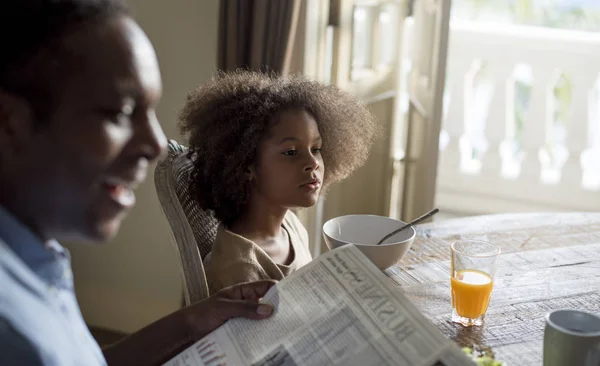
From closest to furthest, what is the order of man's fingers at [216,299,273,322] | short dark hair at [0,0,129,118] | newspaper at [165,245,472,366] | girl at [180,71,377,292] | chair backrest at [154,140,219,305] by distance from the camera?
1. short dark hair at [0,0,129,118]
2. newspaper at [165,245,472,366]
3. man's fingers at [216,299,273,322]
4. chair backrest at [154,140,219,305]
5. girl at [180,71,377,292]

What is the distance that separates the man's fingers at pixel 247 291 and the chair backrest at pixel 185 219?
0.16 meters

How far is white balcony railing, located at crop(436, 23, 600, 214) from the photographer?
11.8ft

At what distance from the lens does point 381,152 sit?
2.80 m

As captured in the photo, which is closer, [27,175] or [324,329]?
[27,175]

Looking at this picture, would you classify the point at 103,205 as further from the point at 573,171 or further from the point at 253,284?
the point at 573,171

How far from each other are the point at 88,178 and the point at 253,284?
20.6 inches

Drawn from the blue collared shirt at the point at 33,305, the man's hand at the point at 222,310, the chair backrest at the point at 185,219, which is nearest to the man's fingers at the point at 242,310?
the man's hand at the point at 222,310

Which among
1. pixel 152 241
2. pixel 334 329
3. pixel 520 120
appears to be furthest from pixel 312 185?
pixel 520 120

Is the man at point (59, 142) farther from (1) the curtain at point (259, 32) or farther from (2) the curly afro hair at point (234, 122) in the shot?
(1) the curtain at point (259, 32)

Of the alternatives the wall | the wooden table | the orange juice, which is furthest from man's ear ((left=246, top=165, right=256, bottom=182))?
the wall

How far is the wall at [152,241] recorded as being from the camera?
2430 millimetres

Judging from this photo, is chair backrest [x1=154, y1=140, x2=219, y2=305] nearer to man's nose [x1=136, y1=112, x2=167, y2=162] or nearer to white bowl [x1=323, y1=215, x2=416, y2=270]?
white bowl [x1=323, y1=215, x2=416, y2=270]

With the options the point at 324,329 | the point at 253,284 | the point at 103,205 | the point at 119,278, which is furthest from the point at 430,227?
the point at 119,278

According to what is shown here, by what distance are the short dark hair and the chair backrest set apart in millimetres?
688
